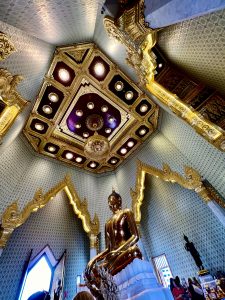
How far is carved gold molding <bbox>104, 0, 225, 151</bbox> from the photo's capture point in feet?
13.0

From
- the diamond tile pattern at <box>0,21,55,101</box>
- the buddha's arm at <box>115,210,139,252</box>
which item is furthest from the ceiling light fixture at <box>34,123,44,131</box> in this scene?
the buddha's arm at <box>115,210,139,252</box>

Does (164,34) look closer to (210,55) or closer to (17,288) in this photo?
(210,55)

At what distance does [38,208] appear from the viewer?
6539mm

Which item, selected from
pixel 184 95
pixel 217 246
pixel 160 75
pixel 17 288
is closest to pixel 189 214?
pixel 217 246

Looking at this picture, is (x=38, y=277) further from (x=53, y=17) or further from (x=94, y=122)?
(x=53, y=17)

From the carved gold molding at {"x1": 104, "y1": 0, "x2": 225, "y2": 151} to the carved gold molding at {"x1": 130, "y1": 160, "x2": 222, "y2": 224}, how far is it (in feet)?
6.31

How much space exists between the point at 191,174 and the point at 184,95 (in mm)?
2633

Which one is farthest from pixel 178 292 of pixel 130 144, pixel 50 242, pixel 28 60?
pixel 28 60

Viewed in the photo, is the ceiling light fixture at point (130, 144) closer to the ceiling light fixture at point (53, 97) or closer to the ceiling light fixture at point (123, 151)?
the ceiling light fixture at point (123, 151)

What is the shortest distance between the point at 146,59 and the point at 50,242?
7522 mm

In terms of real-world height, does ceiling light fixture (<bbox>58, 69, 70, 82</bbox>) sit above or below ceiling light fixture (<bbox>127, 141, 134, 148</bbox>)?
above

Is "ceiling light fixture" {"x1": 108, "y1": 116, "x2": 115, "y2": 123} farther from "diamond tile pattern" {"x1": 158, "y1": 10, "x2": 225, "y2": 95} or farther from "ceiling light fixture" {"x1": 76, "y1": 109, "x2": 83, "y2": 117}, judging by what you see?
"diamond tile pattern" {"x1": 158, "y1": 10, "x2": 225, "y2": 95}

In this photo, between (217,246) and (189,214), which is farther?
(189,214)

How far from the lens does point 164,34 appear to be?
471 centimetres
